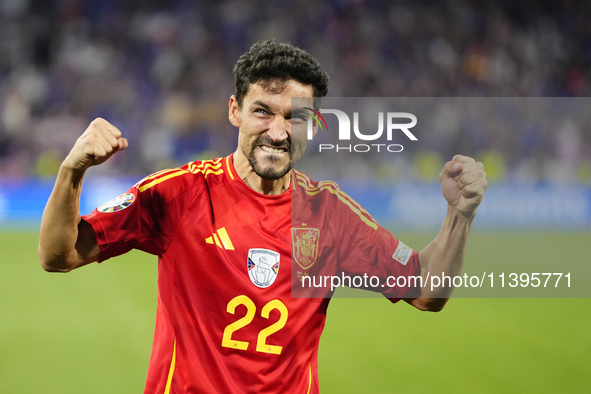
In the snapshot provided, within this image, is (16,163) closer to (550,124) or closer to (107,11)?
(107,11)

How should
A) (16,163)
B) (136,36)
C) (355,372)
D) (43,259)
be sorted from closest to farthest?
(43,259)
(355,372)
(16,163)
(136,36)

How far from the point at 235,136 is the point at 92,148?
11190 millimetres

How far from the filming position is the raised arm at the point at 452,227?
6.95 ft

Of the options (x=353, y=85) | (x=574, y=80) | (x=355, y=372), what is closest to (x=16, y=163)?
(x=353, y=85)

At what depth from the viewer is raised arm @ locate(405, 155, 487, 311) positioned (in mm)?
2119

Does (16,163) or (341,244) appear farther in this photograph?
(16,163)

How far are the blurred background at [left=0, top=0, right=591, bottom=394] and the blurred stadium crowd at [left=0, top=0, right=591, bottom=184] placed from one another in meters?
0.04

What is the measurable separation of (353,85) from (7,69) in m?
8.70

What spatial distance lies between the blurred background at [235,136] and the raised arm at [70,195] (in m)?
1.45

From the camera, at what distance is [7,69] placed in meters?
14.0

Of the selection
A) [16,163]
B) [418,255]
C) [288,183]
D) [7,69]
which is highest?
[7,69]

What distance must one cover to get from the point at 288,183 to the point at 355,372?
2.99 meters

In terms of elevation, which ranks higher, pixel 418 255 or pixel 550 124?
pixel 550 124

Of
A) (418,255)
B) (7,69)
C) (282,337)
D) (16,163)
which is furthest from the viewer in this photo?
(7,69)
